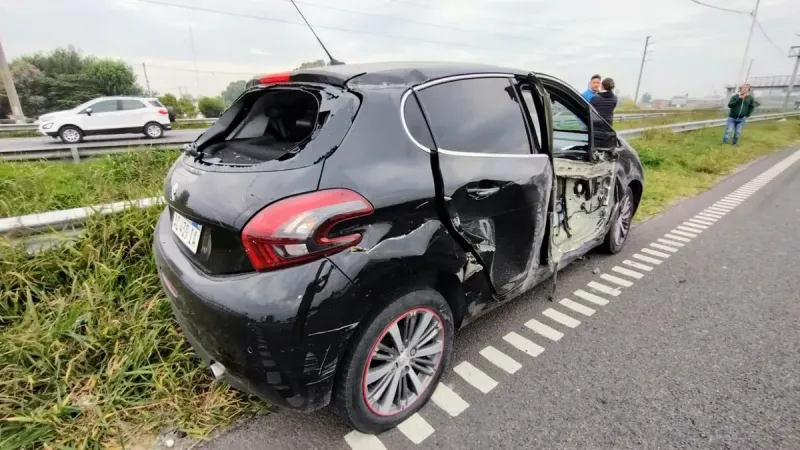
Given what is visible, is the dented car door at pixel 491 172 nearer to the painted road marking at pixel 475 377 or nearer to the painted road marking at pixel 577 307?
the painted road marking at pixel 475 377

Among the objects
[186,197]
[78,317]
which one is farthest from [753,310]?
[78,317]

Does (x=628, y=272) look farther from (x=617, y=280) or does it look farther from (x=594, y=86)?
(x=594, y=86)

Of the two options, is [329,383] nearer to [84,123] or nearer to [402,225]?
[402,225]

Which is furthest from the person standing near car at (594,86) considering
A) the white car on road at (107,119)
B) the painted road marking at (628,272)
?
the white car on road at (107,119)

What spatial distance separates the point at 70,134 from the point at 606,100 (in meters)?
14.5

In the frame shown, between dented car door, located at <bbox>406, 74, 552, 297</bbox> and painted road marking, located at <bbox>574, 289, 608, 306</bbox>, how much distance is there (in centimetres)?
86

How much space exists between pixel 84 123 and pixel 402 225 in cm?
1447

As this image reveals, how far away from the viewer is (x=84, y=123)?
39.8ft

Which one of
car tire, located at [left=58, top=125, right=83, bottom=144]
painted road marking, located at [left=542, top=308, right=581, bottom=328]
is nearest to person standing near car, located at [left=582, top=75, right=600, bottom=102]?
painted road marking, located at [left=542, top=308, right=581, bottom=328]

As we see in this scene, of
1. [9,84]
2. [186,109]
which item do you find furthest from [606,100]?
[186,109]

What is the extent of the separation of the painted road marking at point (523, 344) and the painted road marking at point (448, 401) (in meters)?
0.60

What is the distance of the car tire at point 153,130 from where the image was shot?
43.3ft

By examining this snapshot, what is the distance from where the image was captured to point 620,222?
3822 millimetres

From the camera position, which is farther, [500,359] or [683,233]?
[683,233]
